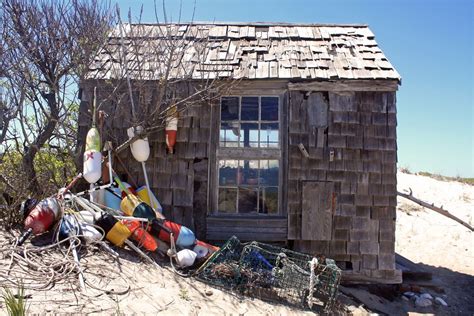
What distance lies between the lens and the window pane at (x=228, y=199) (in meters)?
7.04

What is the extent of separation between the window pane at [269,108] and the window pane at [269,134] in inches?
4.6

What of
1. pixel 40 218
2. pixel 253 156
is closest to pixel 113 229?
pixel 40 218

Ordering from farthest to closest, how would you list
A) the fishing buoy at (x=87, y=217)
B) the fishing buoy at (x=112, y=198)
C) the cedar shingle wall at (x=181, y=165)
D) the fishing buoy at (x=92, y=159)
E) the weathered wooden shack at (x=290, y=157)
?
the cedar shingle wall at (x=181, y=165) → the weathered wooden shack at (x=290, y=157) → the fishing buoy at (x=112, y=198) → the fishing buoy at (x=92, y=159) → the fishing buoy at (x=87, y=217)

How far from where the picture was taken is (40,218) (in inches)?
221

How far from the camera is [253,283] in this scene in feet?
18.4

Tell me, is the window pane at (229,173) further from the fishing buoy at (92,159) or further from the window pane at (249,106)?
the fishing buoy at (92,159)

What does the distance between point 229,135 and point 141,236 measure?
223 cm

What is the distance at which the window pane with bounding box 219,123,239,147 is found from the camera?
706 cm

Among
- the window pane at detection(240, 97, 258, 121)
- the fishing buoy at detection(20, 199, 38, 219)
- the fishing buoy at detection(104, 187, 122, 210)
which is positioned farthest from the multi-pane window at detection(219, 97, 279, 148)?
the fishing buoy at detection(20, 199, 38, 219)

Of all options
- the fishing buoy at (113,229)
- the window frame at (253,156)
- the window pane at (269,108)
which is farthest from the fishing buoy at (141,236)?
the window pane at (269,108)

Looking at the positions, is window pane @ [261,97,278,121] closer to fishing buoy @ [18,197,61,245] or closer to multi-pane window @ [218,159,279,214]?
multi-pane window @ [218,159,279,214]

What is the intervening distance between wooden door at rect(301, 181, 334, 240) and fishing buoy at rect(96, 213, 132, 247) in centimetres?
275

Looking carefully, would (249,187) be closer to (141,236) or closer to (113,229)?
(141,236)

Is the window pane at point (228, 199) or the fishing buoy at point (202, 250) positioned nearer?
the fishing buoy at point (202, 250)
